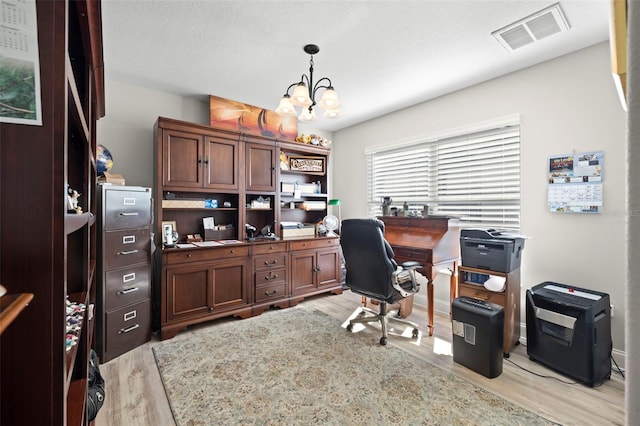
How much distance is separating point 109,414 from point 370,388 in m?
1.65

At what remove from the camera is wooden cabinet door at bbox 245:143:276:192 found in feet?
11.6

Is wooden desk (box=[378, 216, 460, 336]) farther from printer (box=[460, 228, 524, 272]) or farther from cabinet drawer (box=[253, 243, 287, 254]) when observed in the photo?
cabinet drawer (box=[253, 243, 287, 254])

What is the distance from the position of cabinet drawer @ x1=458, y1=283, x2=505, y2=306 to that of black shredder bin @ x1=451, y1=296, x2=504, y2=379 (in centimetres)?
33

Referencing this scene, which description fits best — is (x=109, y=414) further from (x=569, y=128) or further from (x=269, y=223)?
(x=569, y=128)

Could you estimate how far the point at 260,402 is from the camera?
190cm

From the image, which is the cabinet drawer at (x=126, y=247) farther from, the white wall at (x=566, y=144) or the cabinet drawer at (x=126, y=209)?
the white wall at (x=566, y=144)

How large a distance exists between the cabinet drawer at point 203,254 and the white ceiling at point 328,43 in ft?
5.90

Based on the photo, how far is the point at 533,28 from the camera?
7.27ft

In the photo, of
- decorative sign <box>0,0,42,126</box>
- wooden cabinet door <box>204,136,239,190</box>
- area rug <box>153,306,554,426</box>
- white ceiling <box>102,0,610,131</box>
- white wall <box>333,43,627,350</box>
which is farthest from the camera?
wooden cabinet door <box>204,136,239,190</box>

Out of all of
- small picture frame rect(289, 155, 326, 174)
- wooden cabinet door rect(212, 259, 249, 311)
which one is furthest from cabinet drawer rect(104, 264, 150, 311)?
small picture frame rect(289, 155, 326, 174)

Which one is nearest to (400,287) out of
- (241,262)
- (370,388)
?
(370,388)

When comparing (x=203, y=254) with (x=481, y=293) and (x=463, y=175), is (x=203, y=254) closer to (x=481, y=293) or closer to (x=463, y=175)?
(x=481, y=293)
